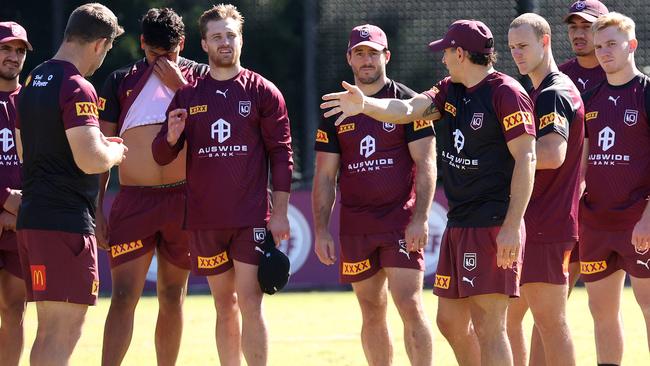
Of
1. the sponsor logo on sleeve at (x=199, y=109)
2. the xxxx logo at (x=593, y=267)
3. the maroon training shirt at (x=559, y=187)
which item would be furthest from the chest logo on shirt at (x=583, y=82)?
the sponsor logo on sleeve at (x=199, y=109)

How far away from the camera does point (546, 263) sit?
24.7ft

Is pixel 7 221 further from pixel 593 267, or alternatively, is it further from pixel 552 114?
pixel 593 267

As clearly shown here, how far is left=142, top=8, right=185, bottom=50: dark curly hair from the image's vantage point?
8383mm

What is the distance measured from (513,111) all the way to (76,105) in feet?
8.43

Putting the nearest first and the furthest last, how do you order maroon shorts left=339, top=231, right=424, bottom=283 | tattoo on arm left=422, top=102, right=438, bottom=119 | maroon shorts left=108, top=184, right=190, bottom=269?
tattoo on arm left=422, top=102, right=438, bottom=119 → maroon shorts left=339, top=231, right=424, bottom=283 → maroon shorts left=108, top=184, right=190, bottom=269

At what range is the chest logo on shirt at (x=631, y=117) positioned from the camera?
813 centimetres

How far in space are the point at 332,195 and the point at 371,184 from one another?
33 cm

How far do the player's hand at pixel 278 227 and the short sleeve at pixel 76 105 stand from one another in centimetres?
138

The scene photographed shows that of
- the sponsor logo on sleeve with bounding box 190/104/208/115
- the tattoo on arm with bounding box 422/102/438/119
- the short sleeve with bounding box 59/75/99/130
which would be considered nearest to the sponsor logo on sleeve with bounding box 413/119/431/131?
the tattoo on arm with bounding box 422/102/438/119

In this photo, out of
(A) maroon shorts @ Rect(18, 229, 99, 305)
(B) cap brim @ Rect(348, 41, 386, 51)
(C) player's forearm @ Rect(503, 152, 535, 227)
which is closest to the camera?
(C) player's forearm @ Rect(503, 152, 535, 227)

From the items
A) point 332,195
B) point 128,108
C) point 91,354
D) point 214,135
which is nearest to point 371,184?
point 332,195

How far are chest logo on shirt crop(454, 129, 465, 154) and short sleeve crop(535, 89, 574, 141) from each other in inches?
18.7

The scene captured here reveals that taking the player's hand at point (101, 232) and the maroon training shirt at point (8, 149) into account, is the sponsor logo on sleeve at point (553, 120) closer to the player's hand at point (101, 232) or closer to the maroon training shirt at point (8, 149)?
the player's hand at point (101, 232)

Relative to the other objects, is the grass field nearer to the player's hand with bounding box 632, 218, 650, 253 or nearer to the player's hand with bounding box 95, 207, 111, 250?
the player's hand with bounding box 95, 207, 111, 250
